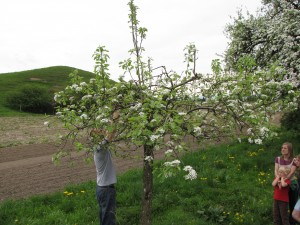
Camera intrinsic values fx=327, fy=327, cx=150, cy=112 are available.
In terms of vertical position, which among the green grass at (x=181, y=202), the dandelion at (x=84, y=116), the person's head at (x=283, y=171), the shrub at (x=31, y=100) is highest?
the shrub at (x=31, y=100)

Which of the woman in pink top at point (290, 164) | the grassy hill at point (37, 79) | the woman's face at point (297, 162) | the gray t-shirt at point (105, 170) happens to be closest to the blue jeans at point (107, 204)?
the gray t-shirt at point (105, 170)

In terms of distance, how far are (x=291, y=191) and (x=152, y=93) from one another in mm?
4322

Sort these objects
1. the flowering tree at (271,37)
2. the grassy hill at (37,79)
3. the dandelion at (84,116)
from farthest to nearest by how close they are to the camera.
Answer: the grassy hill at (37,79), the flowering tree at (271,37), the dandelion at (84,116)

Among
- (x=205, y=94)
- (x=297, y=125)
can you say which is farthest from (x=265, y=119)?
(x=297, y=125)

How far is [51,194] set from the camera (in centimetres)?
1013

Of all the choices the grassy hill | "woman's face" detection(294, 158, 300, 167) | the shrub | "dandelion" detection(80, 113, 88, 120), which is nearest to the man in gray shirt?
"dandelion" detection(80, 113, 88, 120)

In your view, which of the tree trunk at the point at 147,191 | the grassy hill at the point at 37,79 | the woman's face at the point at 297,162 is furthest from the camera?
the grassy hill at the point at 37,79

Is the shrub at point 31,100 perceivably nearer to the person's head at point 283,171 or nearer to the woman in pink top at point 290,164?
the woman in pink top at point 290,164

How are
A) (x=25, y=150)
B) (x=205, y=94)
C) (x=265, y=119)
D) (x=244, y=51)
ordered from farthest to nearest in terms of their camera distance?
(x=25, y=150), (x=244, y=51), (x=205, y=94), (x=265, y=119)

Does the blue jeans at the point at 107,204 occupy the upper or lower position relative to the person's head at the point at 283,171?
lower

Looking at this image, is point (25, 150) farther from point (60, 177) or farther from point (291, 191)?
point (291, 191)

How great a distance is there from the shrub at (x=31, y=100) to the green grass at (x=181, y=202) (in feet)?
128

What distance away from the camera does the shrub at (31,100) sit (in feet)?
156

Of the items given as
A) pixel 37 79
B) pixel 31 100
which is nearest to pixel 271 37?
pixel 31 100
